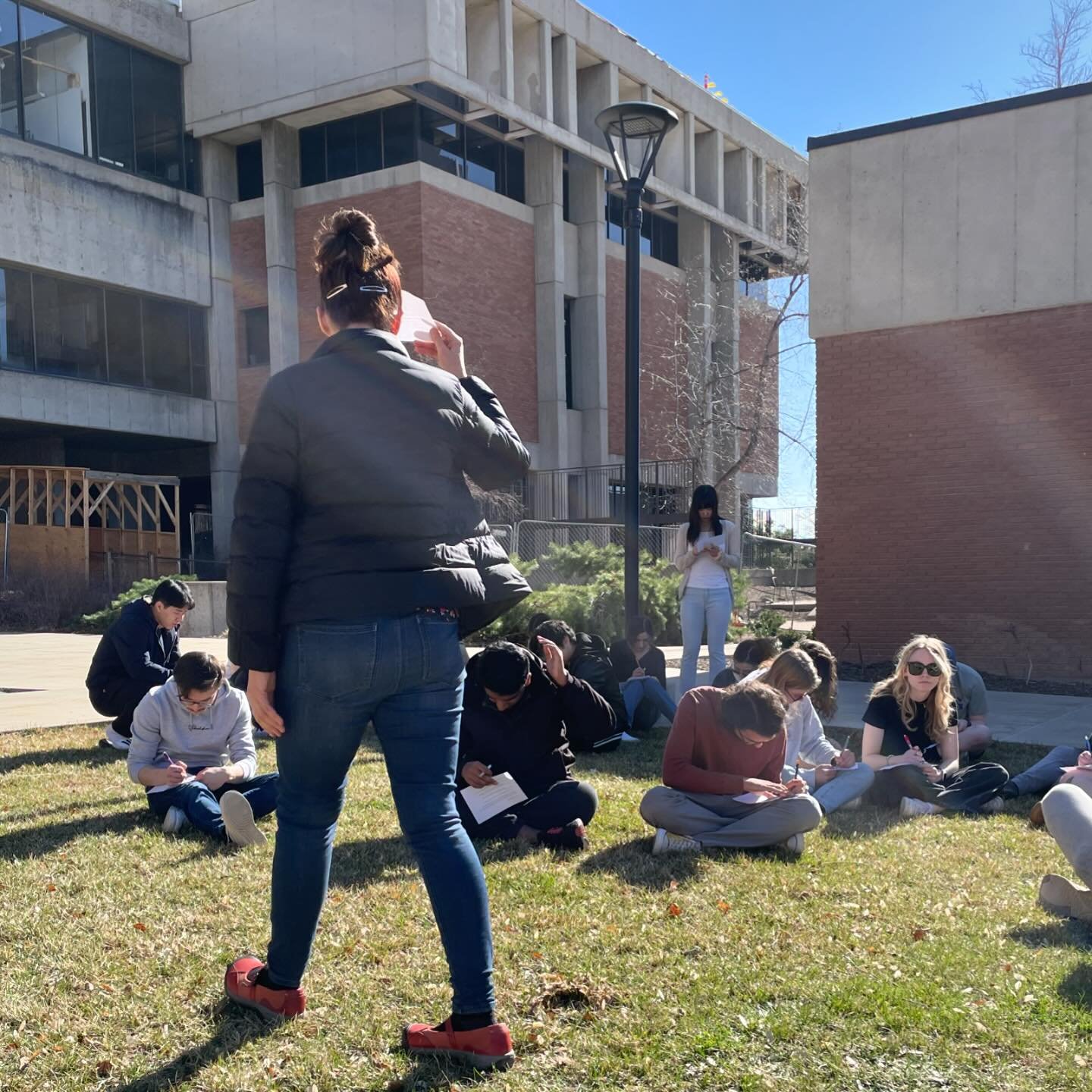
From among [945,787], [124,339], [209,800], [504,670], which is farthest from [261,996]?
[124,339]

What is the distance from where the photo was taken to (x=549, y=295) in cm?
3039

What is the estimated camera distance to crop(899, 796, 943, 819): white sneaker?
6313 millimetres

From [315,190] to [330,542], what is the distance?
27.6 m

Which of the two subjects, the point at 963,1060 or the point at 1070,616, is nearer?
the point at 963,1060

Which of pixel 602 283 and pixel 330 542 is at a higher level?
pixel 602 283

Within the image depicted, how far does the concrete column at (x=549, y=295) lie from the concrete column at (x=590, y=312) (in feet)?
4.41

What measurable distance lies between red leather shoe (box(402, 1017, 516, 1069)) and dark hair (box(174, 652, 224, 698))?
3.08 meters

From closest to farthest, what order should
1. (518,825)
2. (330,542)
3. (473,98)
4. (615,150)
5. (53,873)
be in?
(330,542) < (53,873) < (518,825) < (615,150) < (473,98)

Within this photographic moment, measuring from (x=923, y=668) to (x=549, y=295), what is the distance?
25112 millimetres

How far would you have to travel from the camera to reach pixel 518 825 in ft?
18.3

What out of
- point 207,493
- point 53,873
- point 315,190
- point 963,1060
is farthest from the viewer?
point 207,493

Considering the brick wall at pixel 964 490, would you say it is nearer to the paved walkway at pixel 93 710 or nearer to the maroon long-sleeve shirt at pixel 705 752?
the paved walkway at pixel 93 710

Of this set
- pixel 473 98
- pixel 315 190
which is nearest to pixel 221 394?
pixel 315 190

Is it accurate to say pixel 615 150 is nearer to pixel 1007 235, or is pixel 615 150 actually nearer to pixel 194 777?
pixel 1007 235
